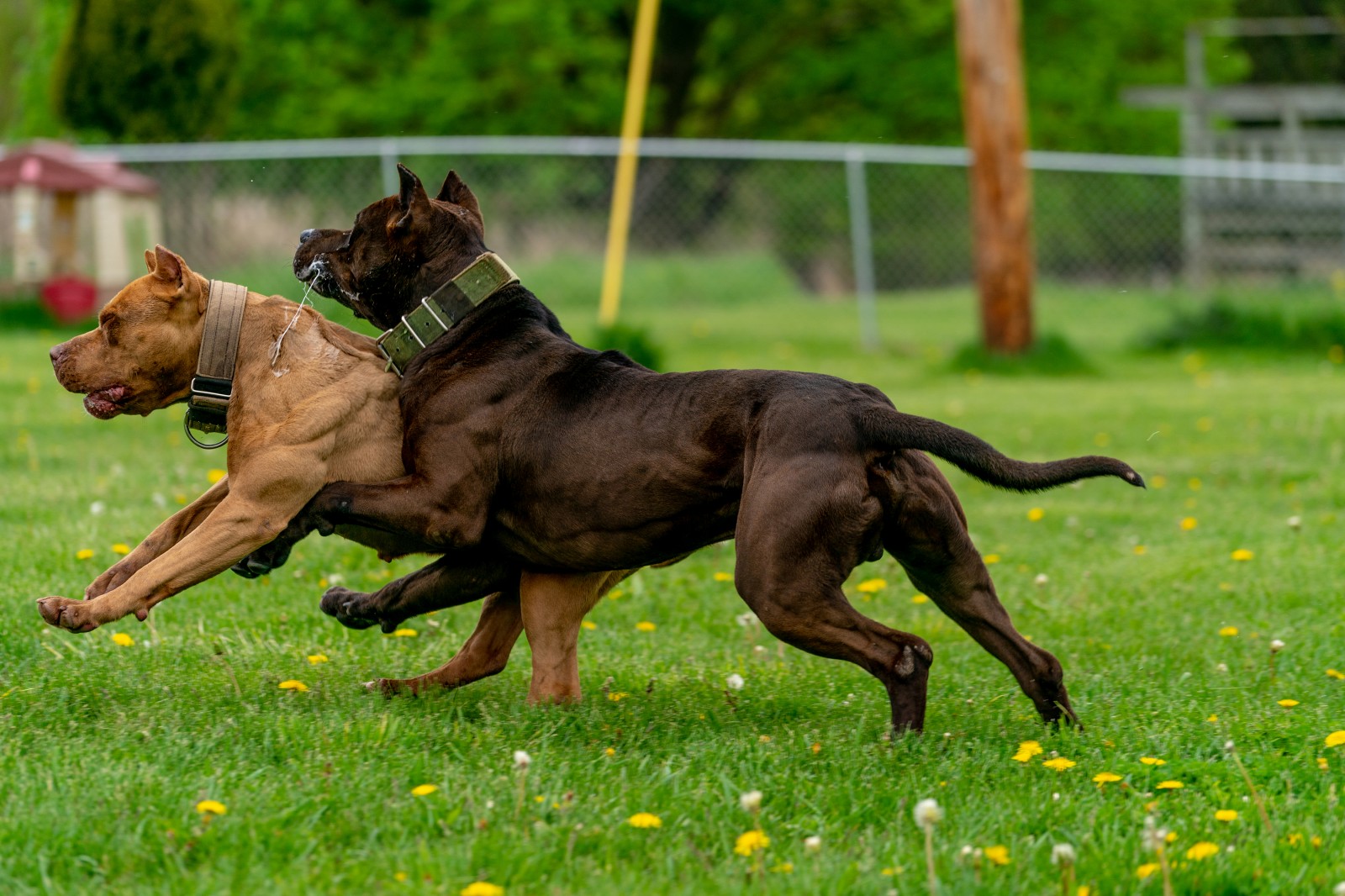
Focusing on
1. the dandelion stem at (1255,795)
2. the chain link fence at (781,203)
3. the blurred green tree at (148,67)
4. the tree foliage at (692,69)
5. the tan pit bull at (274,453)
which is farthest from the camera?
the tree foliage at (692,69)

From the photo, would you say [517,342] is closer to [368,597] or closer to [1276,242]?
[368,597]

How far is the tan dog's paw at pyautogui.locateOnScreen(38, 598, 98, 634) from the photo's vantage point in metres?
3.96

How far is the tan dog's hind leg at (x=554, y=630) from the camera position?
4512 millimetres

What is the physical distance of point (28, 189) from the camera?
14.6 m

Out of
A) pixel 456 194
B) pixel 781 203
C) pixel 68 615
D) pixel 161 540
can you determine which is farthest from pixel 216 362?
pixel 781 203

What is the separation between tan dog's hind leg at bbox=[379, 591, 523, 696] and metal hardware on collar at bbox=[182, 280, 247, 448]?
3.11 feet

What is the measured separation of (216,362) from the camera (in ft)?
14.3

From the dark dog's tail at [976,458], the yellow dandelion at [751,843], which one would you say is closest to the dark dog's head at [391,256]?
the dark dog's tail at [976,458]

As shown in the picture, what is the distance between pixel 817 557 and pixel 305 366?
156 centimetres

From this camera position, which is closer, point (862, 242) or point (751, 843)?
point (751, 843)

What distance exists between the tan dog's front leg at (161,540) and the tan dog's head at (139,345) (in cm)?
34

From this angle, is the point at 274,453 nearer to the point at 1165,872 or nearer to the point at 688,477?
the point at 688,477

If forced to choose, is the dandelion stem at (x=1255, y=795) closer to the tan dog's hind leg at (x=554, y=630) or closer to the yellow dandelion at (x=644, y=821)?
the yellow dandelion at (x=644, y=821)

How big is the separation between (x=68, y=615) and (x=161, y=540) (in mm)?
463
